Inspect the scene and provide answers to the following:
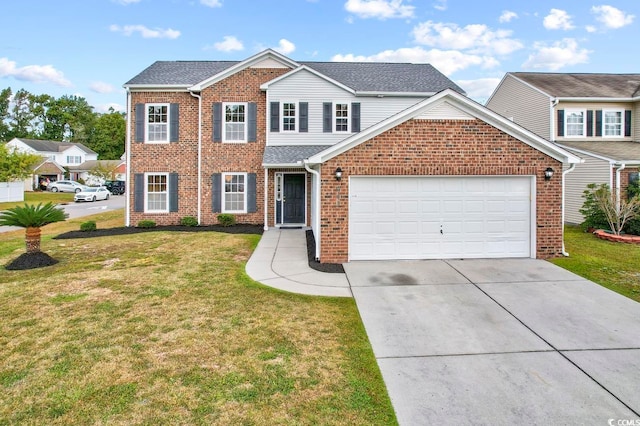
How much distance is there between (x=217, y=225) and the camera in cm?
1559

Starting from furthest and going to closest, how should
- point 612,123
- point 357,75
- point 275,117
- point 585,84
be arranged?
1. point 585,84
2. point 612,123
3. point 357,75
4. point 275,117

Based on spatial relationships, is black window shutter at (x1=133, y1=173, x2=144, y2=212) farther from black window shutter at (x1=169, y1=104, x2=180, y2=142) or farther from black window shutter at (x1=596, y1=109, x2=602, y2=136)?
black window shutter at (x1=596, y1=109, x2=602, y2=136)

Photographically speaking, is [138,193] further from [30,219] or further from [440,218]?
[440,218]

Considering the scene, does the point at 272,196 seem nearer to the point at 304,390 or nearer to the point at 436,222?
the point at 436,222

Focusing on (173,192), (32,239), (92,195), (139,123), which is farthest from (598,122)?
(92,195)

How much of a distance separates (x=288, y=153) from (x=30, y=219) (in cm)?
848

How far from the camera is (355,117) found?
51.3ft

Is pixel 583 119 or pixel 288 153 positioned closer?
pixel 288 153

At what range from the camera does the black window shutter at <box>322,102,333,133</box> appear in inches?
609

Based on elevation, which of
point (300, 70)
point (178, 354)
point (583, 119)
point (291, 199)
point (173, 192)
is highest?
point (300, 70)

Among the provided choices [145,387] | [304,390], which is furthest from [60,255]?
[304,390]

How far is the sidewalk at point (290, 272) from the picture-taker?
24.0ft

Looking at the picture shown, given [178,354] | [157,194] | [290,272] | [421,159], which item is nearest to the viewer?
[178,354]

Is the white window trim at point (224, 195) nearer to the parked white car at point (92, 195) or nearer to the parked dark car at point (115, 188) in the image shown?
the parked white car at point (92, 195)
